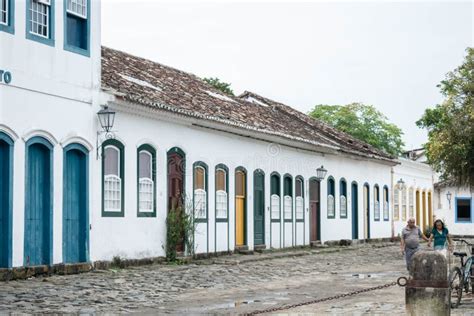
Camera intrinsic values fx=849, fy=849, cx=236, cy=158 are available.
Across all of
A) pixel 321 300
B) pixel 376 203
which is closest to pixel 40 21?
pixel 321 300

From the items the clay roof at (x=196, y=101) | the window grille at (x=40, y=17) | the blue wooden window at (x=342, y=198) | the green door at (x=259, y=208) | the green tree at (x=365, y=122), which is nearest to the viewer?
the window grille at (x=40, y=17)

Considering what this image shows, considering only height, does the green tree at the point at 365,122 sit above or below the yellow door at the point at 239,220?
above

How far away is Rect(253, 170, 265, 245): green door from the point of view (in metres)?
Result: 27.2

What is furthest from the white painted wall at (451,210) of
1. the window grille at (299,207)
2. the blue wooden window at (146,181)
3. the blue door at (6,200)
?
the blue door at (6,200)

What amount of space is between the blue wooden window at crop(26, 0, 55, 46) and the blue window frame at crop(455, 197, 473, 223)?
42.9 metres

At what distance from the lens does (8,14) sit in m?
16.3

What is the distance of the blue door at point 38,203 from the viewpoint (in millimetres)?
16891

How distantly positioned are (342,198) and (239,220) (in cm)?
977

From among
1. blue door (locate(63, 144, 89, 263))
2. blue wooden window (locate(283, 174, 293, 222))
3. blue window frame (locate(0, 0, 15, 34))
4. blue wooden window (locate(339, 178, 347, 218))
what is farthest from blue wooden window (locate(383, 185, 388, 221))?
blue window frame (locate(0, 0, 15, 34))

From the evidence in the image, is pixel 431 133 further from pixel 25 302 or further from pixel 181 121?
pixel 25 302

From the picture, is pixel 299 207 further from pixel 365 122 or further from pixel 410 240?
pixel 365 122

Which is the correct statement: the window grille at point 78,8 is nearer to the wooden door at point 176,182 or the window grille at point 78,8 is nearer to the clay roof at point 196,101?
the clay roof at point 196,101

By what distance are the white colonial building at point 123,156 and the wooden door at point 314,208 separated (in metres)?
0.08

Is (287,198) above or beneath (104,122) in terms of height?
beneath
